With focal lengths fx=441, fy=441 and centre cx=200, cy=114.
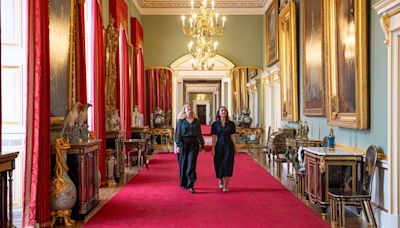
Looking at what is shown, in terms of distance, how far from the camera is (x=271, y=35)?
50.4 feet

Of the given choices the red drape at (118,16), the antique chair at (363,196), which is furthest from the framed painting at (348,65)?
the red drape at (118,16)

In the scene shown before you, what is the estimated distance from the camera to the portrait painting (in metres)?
6.83

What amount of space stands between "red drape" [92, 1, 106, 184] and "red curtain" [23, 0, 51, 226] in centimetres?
323

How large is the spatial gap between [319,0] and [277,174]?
4.21 m

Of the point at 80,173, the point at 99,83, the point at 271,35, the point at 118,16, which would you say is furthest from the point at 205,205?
the point at 271,35

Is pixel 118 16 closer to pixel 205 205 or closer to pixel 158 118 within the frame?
pixel 158 118

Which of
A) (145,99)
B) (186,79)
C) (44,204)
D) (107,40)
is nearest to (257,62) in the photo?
(186,79)

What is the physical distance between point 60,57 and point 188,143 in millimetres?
2933

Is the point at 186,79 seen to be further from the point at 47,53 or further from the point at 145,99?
the point at 47,53

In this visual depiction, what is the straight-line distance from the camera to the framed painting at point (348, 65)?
6.42 meters

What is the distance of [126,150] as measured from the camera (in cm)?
1256

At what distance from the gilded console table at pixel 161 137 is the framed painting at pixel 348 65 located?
978 cm

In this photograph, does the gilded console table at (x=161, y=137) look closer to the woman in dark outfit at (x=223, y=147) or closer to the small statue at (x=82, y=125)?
the woman in dark outfit at (x=223, y=147)

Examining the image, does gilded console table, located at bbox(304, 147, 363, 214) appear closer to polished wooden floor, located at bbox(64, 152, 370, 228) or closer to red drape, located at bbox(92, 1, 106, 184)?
polished wooden floor, located at bbox(64, 152, 370, 228)
